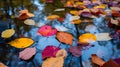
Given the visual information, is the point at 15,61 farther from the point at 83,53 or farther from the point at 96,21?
the point at 96,21

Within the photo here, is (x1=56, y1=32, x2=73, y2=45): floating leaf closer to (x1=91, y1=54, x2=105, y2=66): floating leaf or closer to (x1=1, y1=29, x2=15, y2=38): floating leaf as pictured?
(x1=91, y1=54, x2=105, y2=66): floating leaf

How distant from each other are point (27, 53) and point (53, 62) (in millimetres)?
183

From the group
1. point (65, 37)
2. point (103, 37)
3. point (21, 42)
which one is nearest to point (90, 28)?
point (103, 37)

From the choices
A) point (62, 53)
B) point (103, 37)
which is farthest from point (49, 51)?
point (103, 37)

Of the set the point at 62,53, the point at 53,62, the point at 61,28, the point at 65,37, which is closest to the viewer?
the point at 53,62

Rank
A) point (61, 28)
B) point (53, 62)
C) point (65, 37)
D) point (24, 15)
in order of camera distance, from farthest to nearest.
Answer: point (24, 15)
point (61, 28)
point (65, 37)
point (53, 62)

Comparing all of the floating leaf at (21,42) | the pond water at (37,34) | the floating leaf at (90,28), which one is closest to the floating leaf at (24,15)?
the pond water at (37,34)

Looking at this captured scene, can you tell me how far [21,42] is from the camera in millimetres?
1285

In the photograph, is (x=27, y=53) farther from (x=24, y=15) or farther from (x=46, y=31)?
(x=24, y=15)

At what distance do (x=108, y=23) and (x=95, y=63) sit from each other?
569 millimetres

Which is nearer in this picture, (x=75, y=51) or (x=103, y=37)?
(x=75, y=51)

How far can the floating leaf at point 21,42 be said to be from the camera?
1.25 m

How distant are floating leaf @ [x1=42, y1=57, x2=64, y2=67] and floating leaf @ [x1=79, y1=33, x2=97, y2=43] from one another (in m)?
0.28

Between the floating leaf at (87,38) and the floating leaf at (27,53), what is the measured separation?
33 cm
